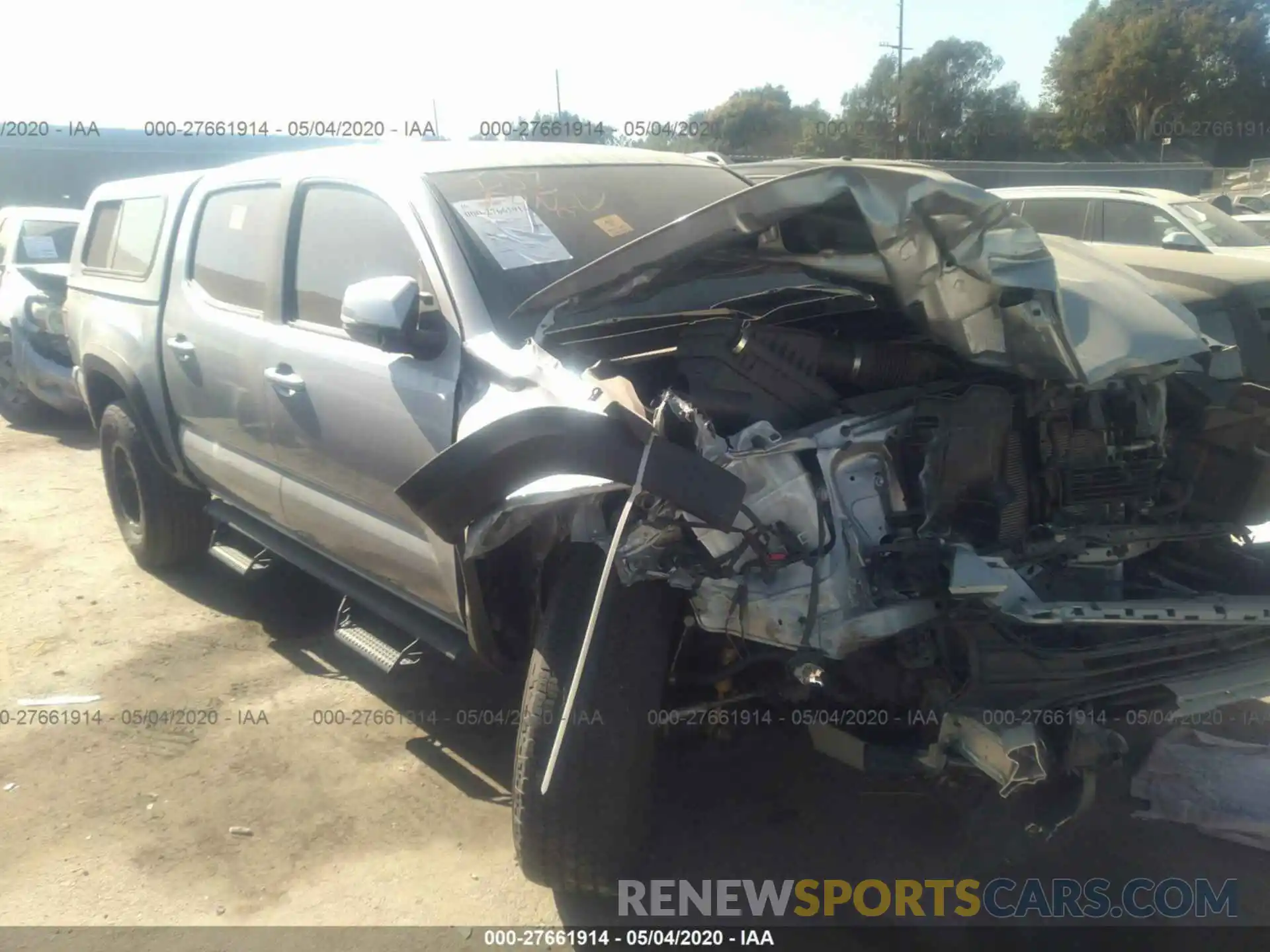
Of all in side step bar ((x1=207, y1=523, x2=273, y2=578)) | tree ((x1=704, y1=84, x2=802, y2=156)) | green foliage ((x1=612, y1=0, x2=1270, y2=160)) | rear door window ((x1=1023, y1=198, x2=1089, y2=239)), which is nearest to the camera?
side step bar ((x1=207, y1=523, x2=273, y2=578))

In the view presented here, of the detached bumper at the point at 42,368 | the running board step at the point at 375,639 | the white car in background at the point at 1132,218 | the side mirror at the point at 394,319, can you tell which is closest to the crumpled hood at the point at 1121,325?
the side mirror at the point at 394,319

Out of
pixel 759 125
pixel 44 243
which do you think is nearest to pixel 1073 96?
pixel 759 125

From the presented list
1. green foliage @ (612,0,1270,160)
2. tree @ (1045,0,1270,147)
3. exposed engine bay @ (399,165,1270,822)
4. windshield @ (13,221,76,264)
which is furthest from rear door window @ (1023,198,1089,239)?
tree @ (1045,0,1270,147)

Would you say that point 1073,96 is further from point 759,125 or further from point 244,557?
point 244,557

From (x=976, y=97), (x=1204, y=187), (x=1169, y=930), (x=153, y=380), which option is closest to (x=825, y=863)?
(x=1169, y=930)

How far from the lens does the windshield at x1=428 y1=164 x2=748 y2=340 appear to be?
9.93 ft

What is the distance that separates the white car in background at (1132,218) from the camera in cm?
887

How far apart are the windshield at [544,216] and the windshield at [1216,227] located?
681 centimetres

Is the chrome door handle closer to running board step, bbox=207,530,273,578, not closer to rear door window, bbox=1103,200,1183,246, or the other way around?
running board step, bbox=207,530,273,578

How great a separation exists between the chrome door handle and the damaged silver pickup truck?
413mm

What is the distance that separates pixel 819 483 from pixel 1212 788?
68.4 inches

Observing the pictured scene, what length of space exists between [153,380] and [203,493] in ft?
2.25

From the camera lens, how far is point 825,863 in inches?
118

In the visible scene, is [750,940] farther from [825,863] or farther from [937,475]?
[937,475]
